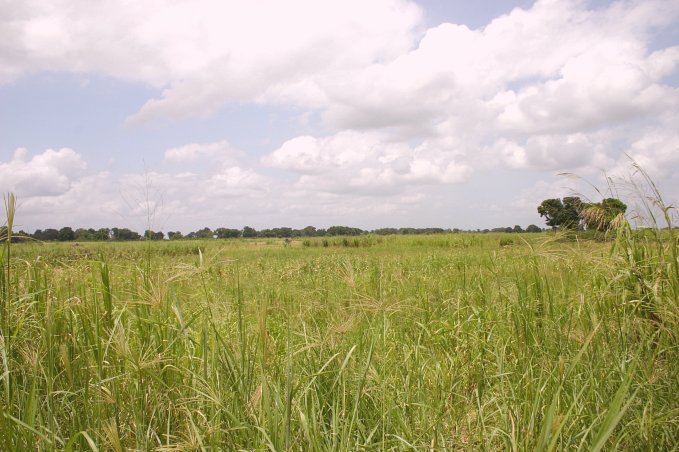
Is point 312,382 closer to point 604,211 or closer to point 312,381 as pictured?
point 312,381

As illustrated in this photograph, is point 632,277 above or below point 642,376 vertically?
above

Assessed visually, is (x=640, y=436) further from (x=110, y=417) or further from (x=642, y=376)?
(x=110, y=417)

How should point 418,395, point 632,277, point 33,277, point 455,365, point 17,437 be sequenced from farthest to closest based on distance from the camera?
point 33,277 → point 632,277 → point 455,365 → point 418,395 → point 17,437

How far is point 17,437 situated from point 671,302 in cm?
285

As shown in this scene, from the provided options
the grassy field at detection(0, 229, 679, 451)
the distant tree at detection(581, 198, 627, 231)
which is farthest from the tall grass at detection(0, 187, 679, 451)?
the distant tree at detection(581, 198, 627, 231)

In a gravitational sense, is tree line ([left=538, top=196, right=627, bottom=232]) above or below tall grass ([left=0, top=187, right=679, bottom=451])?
above

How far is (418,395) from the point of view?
2.11m

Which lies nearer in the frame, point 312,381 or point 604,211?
point 312,381

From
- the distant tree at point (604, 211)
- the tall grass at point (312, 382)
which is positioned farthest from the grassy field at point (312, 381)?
the distant tree at point (604, 211)

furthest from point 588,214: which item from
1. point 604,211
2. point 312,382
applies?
point 312,382

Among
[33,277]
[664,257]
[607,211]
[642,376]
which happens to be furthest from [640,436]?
[33,277]

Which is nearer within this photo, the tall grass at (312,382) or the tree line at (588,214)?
the tall grass at (312,382)

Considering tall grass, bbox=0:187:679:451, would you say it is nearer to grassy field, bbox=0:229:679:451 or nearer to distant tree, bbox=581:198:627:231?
grassy field, bbox=0:229:679:451

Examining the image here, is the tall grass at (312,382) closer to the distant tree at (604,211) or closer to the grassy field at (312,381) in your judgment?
the grassy field at (312,381)
